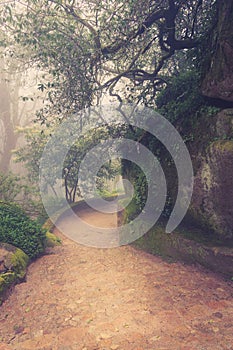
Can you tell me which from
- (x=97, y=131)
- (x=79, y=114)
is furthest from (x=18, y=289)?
(x=97, y=131)

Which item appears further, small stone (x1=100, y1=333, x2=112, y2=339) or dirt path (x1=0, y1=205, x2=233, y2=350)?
small stone (x1=100, y1=333, x2=112, y2=339)

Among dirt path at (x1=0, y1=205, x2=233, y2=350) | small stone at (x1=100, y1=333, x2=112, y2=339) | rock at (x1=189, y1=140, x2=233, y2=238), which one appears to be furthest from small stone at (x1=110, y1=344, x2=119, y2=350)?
rock at (x1=189, y1=140, x2=233, y2=238)

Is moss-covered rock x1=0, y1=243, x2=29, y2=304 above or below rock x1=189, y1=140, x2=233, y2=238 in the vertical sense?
below

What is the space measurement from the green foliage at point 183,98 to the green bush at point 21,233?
640 centimetres

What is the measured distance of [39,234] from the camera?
29.1ft

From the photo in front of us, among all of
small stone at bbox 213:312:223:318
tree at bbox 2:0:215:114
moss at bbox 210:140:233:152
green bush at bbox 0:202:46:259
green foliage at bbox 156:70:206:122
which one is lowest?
small stone at bbox 213:312:223:318

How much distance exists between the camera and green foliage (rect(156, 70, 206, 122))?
7637 millimetres

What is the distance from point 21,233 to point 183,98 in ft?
24.4

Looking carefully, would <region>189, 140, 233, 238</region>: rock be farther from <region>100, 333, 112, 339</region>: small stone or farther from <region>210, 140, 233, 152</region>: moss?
<region>100, 333, 112, 339</region>: small stone

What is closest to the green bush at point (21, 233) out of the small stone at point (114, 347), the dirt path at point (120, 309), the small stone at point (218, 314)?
the dirt path at point (120, 309)

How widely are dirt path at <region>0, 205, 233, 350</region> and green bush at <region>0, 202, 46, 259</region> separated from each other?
767 millimetres

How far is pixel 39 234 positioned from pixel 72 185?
32.4 feet

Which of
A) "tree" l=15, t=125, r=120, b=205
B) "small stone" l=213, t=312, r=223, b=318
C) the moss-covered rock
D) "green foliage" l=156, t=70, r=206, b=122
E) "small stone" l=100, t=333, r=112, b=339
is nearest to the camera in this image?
"small stone" l=100, t=333, r=112, b=339

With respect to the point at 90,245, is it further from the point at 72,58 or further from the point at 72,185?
the point at 72,185
